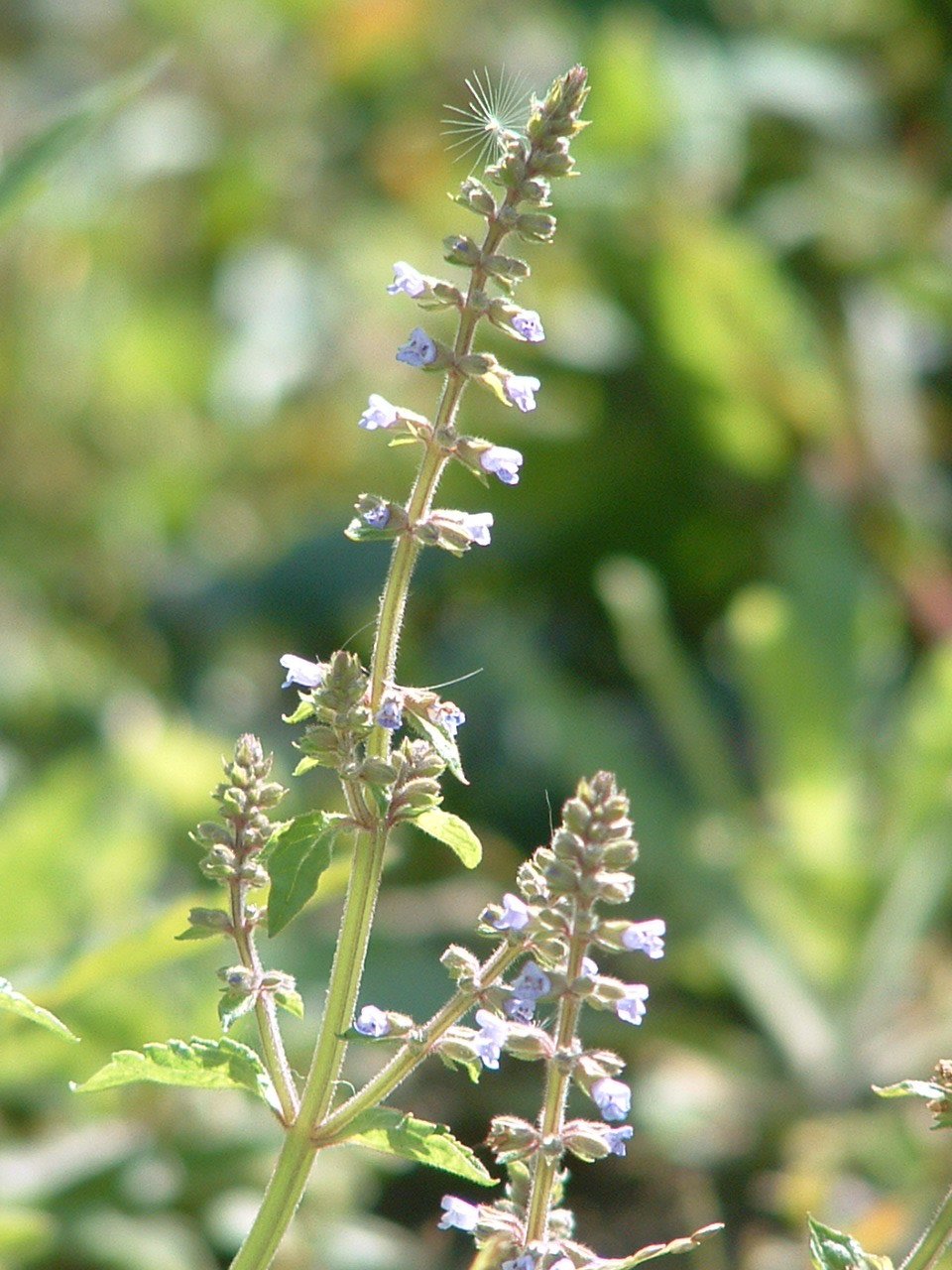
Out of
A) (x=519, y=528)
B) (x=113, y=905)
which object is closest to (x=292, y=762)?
(x=519, y=528)

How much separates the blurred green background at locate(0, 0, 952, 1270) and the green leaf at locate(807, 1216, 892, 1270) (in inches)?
22.6

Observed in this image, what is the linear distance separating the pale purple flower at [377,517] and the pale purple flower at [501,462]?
42 mm

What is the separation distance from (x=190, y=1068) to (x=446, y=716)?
17cm

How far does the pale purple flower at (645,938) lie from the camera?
618 millimetres

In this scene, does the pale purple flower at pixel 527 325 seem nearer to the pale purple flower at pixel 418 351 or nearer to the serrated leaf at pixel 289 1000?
the pale purple flower at pixel 418 351

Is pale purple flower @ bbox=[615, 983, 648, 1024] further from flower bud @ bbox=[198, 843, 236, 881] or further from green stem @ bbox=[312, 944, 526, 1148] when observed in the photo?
flower bud @ bbox=[198, 843, 236, 881]

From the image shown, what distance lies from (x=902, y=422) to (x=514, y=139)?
2041mm

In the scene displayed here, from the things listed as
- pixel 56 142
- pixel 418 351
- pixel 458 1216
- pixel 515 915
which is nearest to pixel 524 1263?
pixel 458 1216

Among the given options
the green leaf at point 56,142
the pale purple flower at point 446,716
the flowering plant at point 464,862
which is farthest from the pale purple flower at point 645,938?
the green leaf at point 56,142

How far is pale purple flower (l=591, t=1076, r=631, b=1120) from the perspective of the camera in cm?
60

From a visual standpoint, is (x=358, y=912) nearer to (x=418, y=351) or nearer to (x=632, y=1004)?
(x=632, y=1004)

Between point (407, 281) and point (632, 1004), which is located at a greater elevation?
point (407, 281)

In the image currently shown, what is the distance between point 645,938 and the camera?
0.62 meters

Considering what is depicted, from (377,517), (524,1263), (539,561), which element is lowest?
(524,1263)
